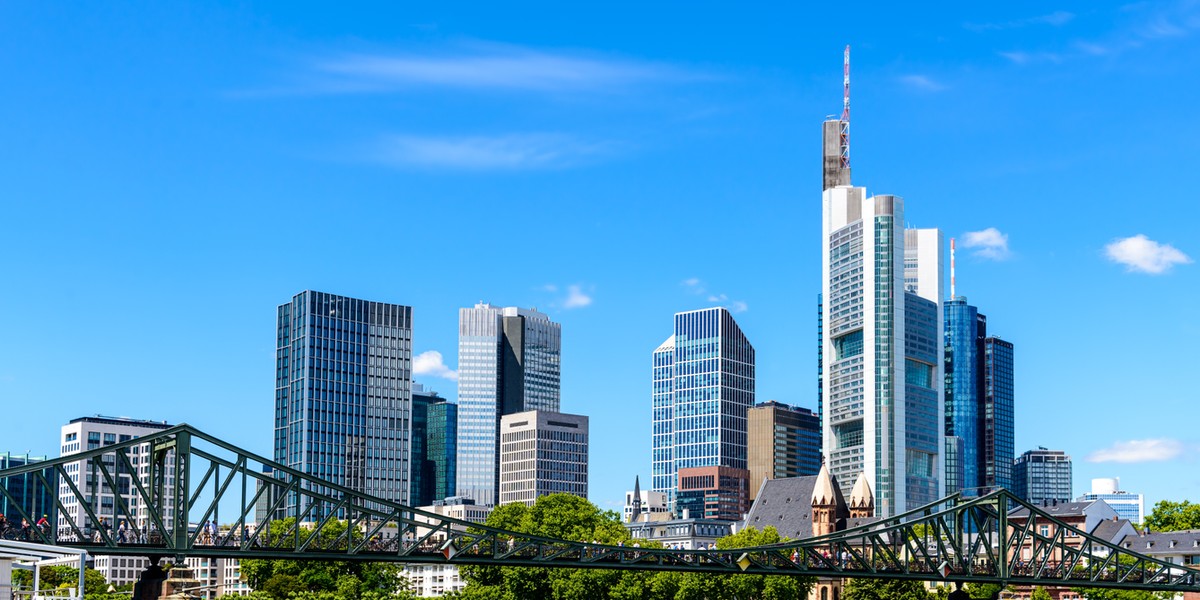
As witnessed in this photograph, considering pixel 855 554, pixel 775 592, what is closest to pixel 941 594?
pixel 775 592

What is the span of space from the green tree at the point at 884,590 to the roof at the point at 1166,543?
35.8 m

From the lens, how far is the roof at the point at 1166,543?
594 ft

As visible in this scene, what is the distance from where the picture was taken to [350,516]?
317 ft

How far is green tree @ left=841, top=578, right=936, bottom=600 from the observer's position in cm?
15988

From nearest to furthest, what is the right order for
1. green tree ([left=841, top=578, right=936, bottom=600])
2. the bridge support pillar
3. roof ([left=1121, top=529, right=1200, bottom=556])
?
the bridge support pillar → green tree ([left=841, top=578, right=936, bottom=600]) → roof ([left=1121, top=529, right=1200, bottom=556])

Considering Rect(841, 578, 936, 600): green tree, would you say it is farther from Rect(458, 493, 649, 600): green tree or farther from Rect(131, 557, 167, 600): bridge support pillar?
Rect(131, 557, 167, 600): bridge support pillar

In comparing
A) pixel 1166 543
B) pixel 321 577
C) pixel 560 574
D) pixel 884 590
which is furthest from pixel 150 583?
pixel 1166 543

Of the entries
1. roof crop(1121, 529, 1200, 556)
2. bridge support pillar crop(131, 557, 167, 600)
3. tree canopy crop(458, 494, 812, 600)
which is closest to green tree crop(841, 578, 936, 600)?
tree canopy crop(458, 494, 812, 600)

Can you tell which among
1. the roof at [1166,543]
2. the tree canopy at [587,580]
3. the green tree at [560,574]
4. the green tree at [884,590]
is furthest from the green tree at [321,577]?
the roof at [1166,543]

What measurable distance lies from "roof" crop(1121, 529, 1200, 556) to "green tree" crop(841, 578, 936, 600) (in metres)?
35.8

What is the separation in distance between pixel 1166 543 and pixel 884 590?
1669 inches

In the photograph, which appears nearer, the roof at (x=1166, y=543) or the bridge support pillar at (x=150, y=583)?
the bridge support pillar at (x=150, y=583)

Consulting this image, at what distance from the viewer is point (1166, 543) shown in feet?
609

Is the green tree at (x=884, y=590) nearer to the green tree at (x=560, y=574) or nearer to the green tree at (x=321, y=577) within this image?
the green tree at (x=560, y=574)
